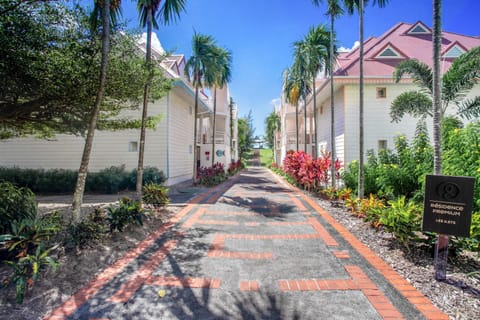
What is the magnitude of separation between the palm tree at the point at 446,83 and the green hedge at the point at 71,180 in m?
10.4

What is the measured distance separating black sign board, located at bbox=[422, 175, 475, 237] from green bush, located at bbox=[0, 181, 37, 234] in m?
6.05

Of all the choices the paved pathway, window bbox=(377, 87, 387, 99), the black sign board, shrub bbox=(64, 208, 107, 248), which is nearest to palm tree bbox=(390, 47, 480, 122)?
window bbox=(377, 87, 387, 99)

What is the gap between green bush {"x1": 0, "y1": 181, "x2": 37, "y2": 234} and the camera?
3791 mm

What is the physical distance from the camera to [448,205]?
3.02 meters

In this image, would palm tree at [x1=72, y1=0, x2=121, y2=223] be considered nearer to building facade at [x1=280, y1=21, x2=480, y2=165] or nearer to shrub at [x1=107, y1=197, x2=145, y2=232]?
shrub at [x1=107, y1=197, x2=145, y2=232]

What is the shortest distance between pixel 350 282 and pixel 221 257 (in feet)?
6.31

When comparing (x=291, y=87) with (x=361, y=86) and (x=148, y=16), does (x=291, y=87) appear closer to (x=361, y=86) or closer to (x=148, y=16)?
(x=361, y=86)

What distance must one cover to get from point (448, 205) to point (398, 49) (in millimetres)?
12717

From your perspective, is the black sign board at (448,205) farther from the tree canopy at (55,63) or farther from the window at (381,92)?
the window at (381,92)

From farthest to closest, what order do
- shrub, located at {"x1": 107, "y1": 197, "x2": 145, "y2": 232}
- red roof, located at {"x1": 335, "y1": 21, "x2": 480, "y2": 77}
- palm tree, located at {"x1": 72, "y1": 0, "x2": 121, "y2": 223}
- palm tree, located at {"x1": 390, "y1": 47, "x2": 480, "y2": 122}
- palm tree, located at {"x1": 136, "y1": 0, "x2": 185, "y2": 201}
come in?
red roof, located at {"x1": 335, "y1": 21, "x2": 480, "y2": 77} → palm tree, located at {"x1": 390, "y1": 47, "x2": 480, "y2": 122} → palm tree, located at {"x1": 136, "y1": 0, "x2": 185, "y2": 201} → shrub, located at {"x1": 107, "y1": 197, "x2": 145, "y2": 232} → palm tree, located at {"x1": 72, "y1": 0, "x2": 121, "y2": 223}

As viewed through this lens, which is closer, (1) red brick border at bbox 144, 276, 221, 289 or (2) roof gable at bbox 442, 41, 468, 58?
(1) red brick border at bbox 144, 276, 221, 289

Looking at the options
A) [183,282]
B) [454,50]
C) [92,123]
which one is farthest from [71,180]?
[454,50]

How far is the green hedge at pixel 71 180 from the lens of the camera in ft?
33.1

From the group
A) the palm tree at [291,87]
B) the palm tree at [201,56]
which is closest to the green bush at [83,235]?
the palm tree at [201,56]
